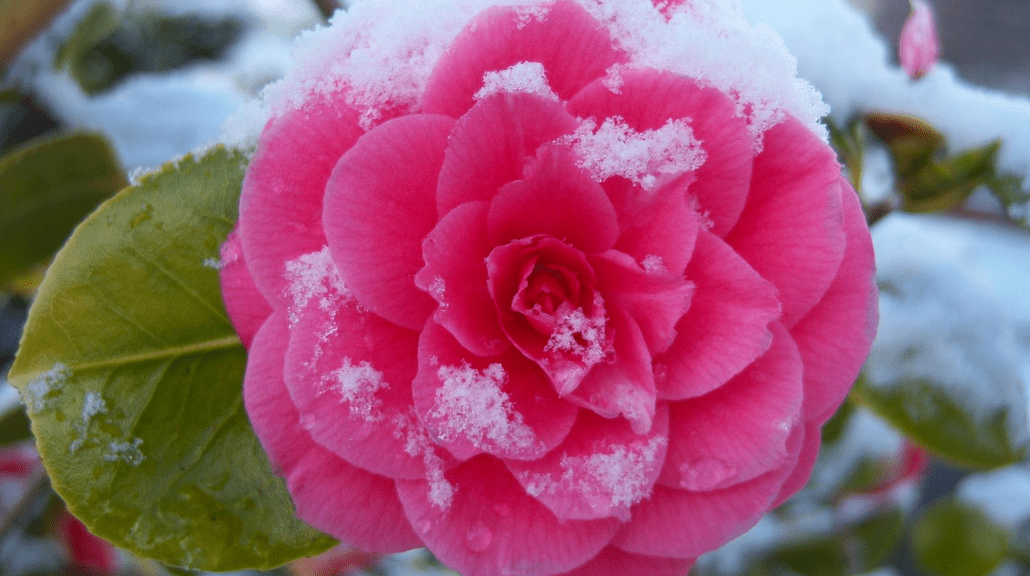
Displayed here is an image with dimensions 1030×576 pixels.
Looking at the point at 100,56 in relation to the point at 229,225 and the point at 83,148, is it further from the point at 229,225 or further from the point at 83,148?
the point at 229,225

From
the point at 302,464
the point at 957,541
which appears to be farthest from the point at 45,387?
the point at 957,541

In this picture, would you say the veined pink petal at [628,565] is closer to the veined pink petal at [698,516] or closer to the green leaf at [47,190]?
the veined pink petal at [698,516]

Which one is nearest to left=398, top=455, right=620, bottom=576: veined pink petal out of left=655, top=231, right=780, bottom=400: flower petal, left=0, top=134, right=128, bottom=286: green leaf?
left=655, top=231, right=780, bottom=400: flower petal

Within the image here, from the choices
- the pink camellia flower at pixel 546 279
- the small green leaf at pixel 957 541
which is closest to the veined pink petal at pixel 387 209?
the pink camellia flower at pixel 546 279

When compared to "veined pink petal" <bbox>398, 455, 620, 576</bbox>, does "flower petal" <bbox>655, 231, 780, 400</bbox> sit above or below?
above

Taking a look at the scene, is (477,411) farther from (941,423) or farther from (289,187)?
(941,423)

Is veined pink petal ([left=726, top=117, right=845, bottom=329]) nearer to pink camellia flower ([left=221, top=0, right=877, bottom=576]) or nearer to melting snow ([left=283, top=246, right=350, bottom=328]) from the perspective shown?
pink camellia flower ([left=221, top=0, right=877, bottom=576])

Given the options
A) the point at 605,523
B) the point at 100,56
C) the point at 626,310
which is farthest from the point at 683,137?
the point at 100,56
